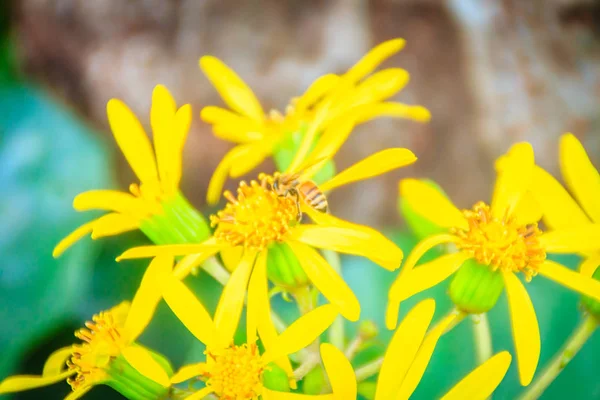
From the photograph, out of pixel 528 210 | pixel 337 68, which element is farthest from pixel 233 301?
pixel 337 68

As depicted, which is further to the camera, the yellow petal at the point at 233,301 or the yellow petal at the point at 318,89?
the yellow petal at the point at 318,89

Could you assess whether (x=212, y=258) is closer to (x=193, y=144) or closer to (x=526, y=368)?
(x=526, y=368)

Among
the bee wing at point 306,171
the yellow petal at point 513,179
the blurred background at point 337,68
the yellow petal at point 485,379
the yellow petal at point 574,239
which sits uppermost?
the blurred background at point 337,68

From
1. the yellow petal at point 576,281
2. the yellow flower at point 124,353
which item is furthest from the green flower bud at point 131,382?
the yellow petal at point 576,281

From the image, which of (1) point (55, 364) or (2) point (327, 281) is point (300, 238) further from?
(1) point (55, 364)

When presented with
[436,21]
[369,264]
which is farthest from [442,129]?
[369,264]

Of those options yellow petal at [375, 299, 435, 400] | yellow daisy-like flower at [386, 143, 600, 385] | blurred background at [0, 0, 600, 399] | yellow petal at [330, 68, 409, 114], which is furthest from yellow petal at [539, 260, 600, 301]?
blurred background at [0, 0, 600, 399]

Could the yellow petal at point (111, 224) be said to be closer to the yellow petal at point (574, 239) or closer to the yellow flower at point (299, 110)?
the yellow flower at point (299, 110)
